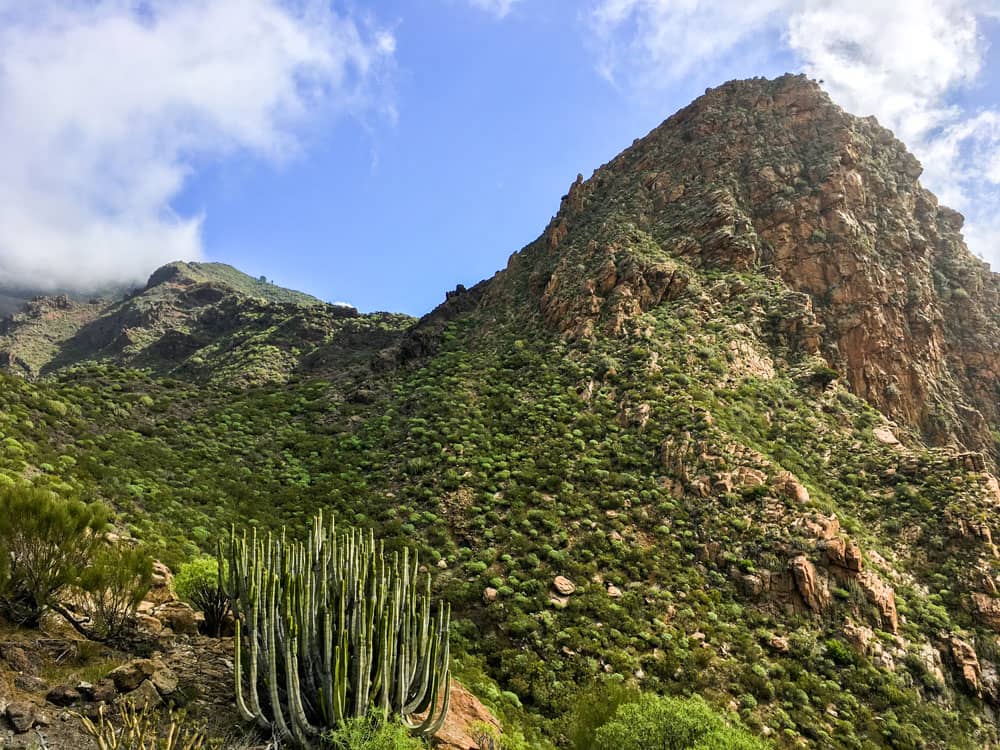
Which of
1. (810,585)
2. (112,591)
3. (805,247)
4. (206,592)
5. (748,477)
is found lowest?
(206,592)

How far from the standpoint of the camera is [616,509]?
23.4 meters

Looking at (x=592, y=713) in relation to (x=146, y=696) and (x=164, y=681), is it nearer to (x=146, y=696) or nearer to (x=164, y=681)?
(x=164, y=681)

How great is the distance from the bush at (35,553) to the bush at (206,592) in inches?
97.6

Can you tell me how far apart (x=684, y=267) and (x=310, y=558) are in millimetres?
35051

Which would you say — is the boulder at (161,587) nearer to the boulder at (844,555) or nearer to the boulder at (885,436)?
the boulder at (844,555)

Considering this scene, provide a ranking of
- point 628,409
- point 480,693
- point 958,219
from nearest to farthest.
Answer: point 480,693 → point 628,409 → point 958,219

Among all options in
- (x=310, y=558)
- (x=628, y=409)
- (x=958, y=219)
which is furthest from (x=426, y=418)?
(x=958, y=219)

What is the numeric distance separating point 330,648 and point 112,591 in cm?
443

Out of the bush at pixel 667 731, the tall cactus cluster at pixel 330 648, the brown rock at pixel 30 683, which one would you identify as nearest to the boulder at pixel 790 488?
the bush at pixel 667 731

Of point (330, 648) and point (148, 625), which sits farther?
point (148, 625)

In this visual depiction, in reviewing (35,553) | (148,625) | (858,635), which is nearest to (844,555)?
(858,635)

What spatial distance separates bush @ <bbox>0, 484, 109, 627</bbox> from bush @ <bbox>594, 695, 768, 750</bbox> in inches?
384

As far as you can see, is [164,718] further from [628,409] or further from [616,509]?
[628,409]

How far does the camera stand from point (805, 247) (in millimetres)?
39656
